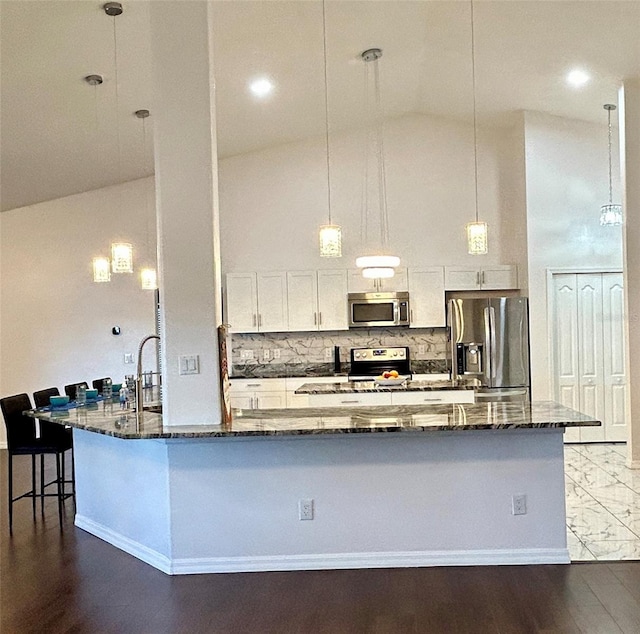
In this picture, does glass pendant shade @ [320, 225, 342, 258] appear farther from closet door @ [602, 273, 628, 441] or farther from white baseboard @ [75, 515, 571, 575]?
closet door @ [602, 273, 628, 441]

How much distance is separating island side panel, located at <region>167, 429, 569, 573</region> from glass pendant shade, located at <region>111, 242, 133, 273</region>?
1.94 m

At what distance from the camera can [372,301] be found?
7332mm

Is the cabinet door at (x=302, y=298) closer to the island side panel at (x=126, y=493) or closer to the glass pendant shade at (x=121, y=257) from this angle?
the glass pendant shade at (x=121, y=257)

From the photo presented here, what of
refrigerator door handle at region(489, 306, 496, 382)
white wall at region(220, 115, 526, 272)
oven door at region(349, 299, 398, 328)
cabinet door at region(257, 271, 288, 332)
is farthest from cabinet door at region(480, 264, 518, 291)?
cabinet door at region(257, 271, 288, 332)

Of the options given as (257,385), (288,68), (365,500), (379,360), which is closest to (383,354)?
(379,360)

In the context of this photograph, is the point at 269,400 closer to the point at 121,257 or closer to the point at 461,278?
the point at 461,278

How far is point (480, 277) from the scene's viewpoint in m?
7.36

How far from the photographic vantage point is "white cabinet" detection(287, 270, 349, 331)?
24.3 ft

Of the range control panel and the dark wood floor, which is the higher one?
the range control panel

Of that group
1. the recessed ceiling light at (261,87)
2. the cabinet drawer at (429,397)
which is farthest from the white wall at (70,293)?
the cabinet drawer at (429,397)

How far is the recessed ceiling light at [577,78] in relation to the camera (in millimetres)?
5941

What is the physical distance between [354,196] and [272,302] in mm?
1627

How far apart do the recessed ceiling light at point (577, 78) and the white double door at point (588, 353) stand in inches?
79.1

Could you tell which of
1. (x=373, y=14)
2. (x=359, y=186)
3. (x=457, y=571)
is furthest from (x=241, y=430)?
(x=359, y=186)
